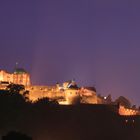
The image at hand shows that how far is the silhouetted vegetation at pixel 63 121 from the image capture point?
54.6 metres

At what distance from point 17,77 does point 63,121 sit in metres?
23.0

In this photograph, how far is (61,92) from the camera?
71.7 metres

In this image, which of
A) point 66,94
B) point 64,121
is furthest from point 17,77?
point 64,121

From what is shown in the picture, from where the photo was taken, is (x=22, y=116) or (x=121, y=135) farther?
(x=121, y=135)

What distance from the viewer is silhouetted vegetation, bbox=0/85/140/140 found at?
54.6 meters

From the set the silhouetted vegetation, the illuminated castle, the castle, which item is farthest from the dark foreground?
the illuminated castle

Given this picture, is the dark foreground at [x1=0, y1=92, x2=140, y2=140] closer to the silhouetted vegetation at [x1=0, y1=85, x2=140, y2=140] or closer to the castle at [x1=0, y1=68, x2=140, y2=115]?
the silhouetted vegetation at [x1=0, y1=85, x2=140, y2=140]

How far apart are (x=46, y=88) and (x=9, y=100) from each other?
1439cm

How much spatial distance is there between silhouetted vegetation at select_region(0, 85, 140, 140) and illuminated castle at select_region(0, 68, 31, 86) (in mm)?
14451

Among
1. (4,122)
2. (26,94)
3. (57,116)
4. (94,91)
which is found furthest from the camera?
(94,91)

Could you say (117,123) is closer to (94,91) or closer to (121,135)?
(121,135)

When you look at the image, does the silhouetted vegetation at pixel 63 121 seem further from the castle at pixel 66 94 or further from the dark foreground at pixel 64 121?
the castle at pixel 66 94

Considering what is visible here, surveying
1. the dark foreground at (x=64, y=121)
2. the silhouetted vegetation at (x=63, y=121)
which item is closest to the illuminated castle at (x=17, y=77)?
the silhouetted vegetation at (x=63, y=121)

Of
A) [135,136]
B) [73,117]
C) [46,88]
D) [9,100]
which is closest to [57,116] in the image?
[73,117]
